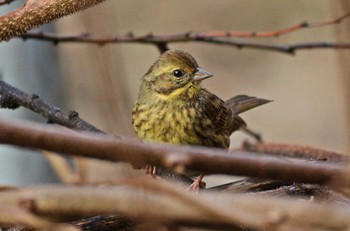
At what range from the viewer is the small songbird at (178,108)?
3973 mm

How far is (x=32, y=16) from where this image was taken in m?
2.10

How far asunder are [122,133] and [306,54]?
1033 cm

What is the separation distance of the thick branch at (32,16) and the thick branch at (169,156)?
3.42ft

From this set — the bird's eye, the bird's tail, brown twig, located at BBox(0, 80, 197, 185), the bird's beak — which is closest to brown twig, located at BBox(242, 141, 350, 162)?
brown twig, located at BBox(0, 80, 197, 185)

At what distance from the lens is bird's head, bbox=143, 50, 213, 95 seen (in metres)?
4.10

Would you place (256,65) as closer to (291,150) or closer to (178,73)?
(178,73)

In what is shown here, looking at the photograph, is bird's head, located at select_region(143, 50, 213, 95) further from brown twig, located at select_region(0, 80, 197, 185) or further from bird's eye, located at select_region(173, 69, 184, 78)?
brown twig, located at select_region(0, 80, 197, 185)

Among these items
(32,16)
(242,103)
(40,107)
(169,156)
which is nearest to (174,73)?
(242,103)

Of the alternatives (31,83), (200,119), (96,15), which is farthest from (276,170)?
(31,83)

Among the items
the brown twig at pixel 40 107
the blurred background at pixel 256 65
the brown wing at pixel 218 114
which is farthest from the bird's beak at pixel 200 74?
the blurred background at pixel 256 65

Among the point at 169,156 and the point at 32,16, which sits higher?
the point at 32,16

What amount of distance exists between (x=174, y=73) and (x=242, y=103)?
0.85 m

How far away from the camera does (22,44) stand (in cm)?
461

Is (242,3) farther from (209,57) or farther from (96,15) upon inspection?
(96,15)
